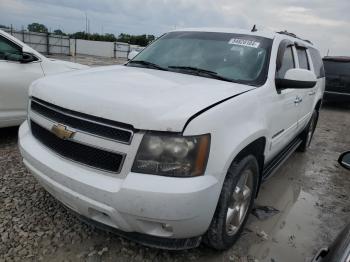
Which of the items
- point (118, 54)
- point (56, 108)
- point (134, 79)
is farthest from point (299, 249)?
point (118, 54)

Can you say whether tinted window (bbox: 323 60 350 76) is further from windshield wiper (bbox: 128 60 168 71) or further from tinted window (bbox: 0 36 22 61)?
tinted window (bbox: 0 36 22 61)

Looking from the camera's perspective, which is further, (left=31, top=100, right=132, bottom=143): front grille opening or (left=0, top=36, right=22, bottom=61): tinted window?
(left=0, top=36, right=22, bottom=61): tinted window

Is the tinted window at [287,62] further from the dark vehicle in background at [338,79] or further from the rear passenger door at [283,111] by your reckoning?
the dark vehicle in background at [338,79]

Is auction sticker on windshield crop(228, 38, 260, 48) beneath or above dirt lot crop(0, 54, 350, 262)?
above

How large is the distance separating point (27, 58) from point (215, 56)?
295 cm

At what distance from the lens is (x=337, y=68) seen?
1112 cm

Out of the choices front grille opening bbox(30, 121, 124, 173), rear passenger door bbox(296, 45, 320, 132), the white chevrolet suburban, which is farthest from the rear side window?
front grille opening bbox(30, 121, 124, 173)

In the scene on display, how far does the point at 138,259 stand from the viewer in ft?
8.79

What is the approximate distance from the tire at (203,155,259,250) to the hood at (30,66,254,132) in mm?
554

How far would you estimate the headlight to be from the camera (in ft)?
7.02

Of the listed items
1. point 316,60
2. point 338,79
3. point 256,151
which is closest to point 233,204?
point 256,151

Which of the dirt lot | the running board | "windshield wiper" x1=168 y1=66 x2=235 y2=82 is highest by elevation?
"windshield wiper" x1=168 y1=66 x2=235 y2=82

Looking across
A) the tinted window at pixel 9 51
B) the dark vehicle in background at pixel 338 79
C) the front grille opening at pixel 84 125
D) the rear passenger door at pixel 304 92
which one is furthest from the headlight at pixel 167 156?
the dark vehicle in background at pixel 338 79

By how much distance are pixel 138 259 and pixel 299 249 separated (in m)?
1.40
